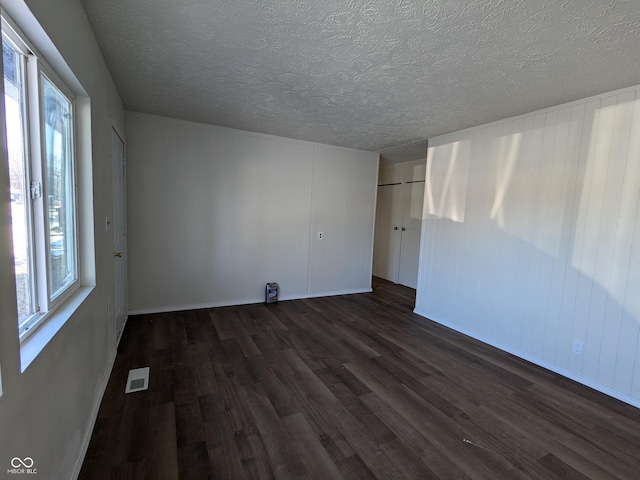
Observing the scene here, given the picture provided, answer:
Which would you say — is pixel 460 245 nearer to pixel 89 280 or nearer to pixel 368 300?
pixel 368 300

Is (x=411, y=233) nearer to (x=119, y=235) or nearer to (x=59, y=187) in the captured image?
(x=119, y=235)

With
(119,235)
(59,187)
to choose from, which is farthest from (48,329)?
(119,235)

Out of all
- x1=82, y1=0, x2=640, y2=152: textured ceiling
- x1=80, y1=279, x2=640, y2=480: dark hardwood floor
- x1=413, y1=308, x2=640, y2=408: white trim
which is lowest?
x1=80, y1=279, x2=640, y2=480: dark hardwood floor

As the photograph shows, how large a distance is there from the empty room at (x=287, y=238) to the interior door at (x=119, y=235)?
0.23 feet

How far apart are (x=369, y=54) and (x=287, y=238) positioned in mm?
3011

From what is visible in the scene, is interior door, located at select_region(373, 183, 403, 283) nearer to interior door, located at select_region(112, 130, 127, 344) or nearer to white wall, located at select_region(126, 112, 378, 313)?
white wall, located at select_region(126, 112, 378, 313)

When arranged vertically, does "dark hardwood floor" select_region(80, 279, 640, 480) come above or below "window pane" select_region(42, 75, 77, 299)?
below

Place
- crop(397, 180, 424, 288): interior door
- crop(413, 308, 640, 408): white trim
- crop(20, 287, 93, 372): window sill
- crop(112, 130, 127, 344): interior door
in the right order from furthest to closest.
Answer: crop(397, 180, 424, 288): interior door < crop(112, 130, 127, 344): interior door < crop(413, 308, 640, 408): white trim < crop(20, 287, 93, 372): window sill

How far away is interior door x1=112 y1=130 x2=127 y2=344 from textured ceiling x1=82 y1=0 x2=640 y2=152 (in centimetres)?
64

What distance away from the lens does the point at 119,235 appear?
10.2ft

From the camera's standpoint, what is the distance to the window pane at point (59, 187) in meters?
1.46

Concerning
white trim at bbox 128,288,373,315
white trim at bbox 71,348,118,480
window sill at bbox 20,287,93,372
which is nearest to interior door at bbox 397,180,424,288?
white trim at bbox 128,288,373,315

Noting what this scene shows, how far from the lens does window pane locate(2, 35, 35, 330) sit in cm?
114

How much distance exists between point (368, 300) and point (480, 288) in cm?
186
